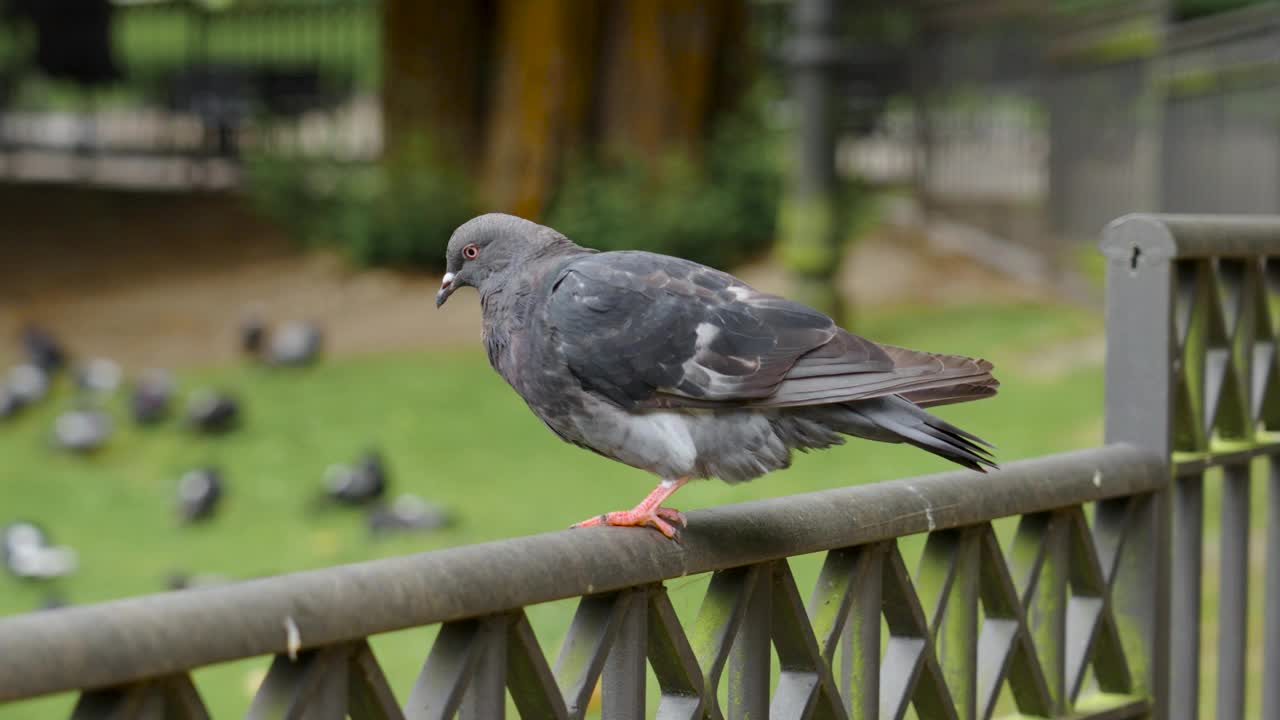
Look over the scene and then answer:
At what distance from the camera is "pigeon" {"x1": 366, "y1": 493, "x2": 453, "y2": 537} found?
23.5 ft

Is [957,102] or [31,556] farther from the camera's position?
[957,102]

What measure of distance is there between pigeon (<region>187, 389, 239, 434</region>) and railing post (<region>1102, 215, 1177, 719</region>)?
6.74 m

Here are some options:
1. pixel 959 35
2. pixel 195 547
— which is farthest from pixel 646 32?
pixel 195 547

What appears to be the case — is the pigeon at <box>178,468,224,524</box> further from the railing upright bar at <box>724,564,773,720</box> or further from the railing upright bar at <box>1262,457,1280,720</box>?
the railing upright bar at <box>724,564,773,720</box>

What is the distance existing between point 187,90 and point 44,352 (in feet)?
34.5

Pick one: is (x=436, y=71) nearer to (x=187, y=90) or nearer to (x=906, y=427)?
(x=187, y=90)

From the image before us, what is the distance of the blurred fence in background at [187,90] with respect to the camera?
19922 millimetres

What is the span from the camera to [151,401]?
9.30m

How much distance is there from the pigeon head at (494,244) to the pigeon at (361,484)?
5.11 meters

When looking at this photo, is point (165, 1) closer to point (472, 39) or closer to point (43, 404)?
point (472, 39)

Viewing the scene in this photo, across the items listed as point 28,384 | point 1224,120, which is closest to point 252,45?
point 28,384

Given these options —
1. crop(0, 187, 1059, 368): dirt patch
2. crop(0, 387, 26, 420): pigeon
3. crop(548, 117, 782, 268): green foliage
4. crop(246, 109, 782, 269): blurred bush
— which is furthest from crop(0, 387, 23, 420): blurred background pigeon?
crop(548, 117, 782, 268): green foliage

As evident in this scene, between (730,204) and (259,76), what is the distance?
951 cm

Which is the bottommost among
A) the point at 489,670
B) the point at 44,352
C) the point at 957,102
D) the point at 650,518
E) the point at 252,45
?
the point at 44,352
